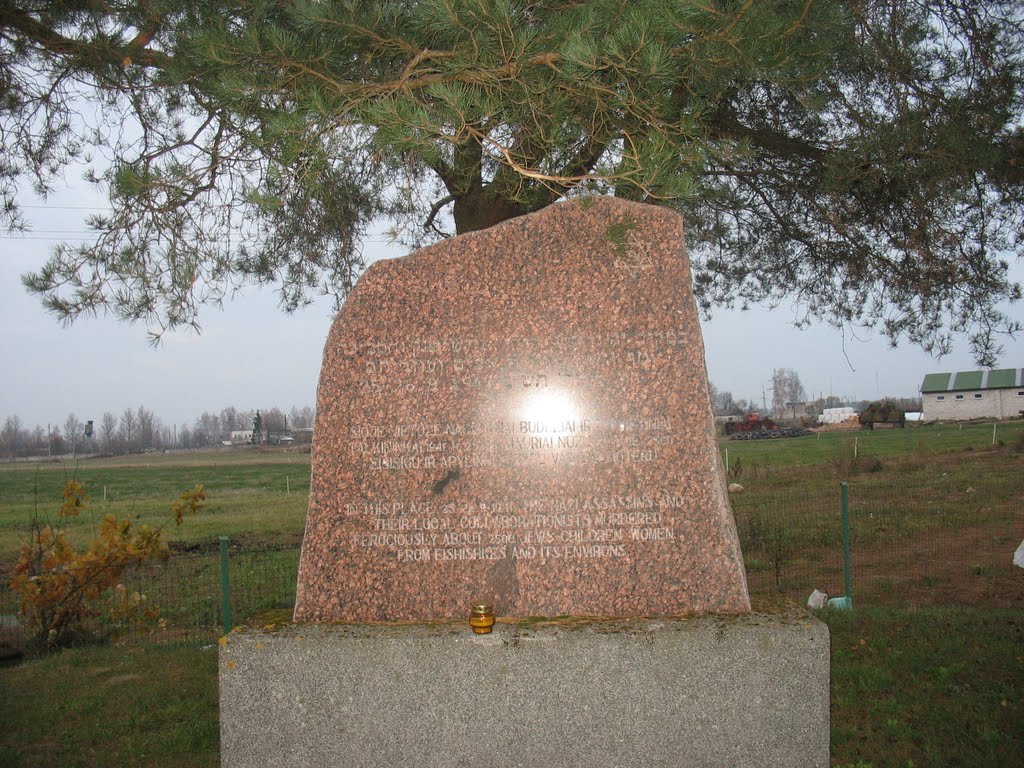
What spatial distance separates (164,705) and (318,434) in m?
2.99

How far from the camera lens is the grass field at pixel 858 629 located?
4.36m

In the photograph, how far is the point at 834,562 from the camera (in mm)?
10211

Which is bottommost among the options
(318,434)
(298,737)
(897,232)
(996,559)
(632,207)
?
(996,559)

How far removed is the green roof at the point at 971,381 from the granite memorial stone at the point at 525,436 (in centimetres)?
5099

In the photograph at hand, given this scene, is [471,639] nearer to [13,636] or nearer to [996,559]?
[13,636]

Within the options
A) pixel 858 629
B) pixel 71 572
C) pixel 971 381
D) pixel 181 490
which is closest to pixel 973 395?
pixel 971 381

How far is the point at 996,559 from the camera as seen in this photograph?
9.54 m

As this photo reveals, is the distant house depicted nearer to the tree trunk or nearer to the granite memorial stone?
the tree trunk

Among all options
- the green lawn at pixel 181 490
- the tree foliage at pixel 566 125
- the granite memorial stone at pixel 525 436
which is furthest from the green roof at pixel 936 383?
the granite memorial stone at pixel 525 436

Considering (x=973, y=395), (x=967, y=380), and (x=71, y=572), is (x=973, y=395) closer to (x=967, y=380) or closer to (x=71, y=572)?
(x=967, y=380)

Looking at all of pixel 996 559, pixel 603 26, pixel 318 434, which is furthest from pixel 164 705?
pixel 996 559

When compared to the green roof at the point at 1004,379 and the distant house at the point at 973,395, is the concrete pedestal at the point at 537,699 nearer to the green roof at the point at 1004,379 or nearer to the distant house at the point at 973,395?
the distant house at the point at 973,395

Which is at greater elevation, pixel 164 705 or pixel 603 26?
pixel 603 26

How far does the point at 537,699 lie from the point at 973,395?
53.4 metres
